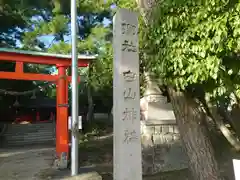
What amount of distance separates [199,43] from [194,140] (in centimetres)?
171

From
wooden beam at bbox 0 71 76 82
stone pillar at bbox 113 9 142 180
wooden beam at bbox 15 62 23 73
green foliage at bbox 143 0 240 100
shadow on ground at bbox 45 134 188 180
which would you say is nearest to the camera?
green foliage at bbox 143 0 240 100

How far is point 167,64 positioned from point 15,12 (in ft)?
50.8

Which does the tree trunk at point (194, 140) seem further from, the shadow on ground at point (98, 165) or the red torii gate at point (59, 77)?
the red torii gate at point (59, 77)

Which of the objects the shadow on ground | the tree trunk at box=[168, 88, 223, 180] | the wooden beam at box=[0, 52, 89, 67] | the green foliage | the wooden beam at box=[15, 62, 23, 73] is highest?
the wooden beam at box=[0, 52, 89, 67]

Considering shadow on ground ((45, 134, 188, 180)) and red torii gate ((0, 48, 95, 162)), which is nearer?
shadow on ground ((45, 134, 188, 180))

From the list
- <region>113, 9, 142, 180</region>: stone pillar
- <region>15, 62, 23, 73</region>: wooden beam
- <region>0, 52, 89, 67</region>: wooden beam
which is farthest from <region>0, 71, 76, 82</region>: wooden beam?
<region>113, 9, 142, 180</region>: stone pillar

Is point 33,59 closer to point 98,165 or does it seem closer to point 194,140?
point 98,165

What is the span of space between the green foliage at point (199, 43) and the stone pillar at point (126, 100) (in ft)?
1.22

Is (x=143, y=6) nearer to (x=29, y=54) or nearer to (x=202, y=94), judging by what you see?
(x=202, y=94)

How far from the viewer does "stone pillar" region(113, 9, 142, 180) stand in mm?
3912

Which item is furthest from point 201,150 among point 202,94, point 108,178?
point 108,178

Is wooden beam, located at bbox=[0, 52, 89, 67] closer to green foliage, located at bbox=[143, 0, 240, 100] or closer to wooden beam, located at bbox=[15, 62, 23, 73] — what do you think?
wooden beam, located at bbox=[15, 62, 23, 73]

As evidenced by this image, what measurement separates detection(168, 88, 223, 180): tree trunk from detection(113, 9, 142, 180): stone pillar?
80cm

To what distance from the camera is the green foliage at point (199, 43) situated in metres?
3.27
